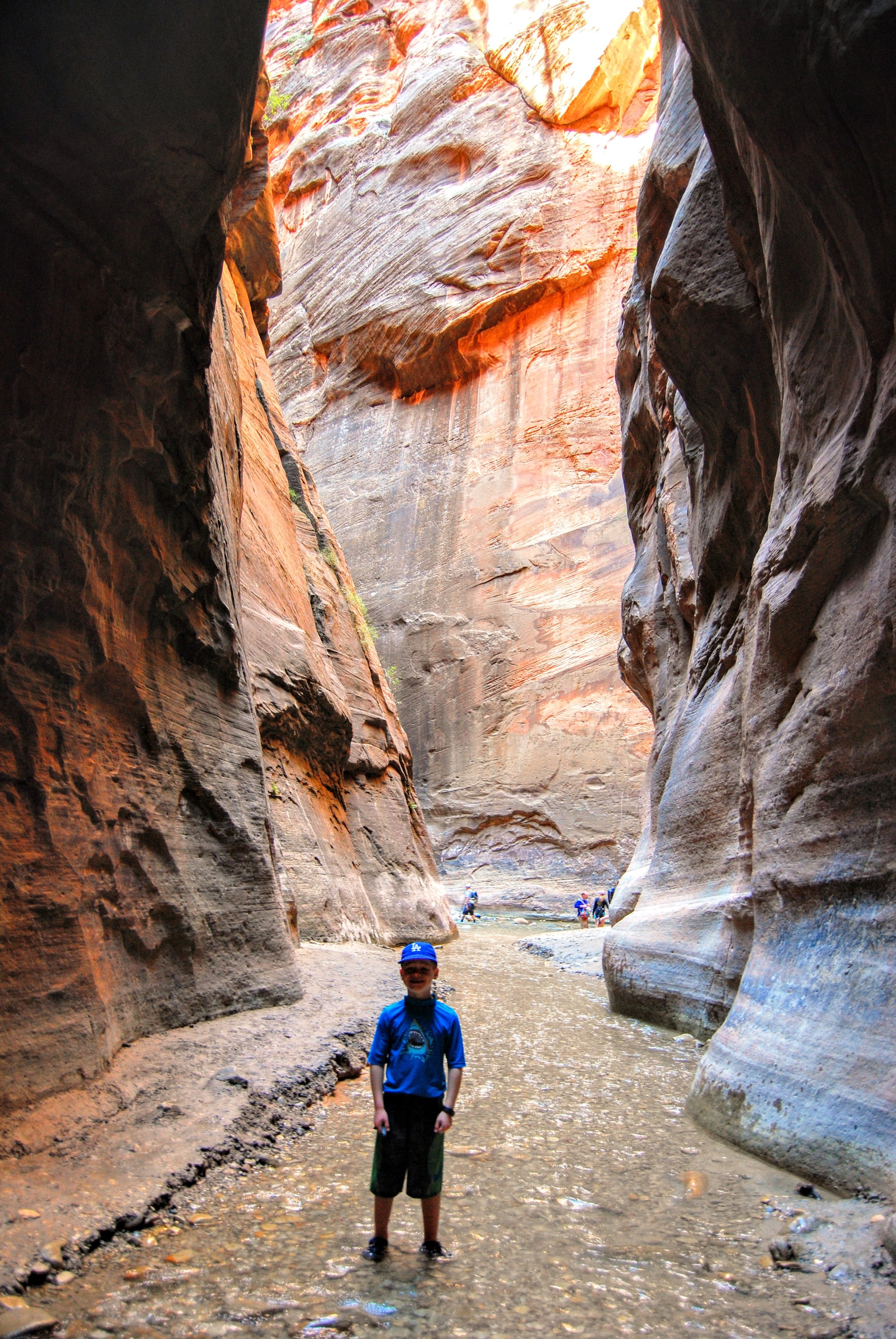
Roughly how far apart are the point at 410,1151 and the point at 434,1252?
37cm

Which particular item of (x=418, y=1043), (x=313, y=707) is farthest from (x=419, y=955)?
(x=313, y=707)

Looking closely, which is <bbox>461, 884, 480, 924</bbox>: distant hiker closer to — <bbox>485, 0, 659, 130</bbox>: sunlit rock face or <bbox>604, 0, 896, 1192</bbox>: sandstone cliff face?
<bbox>604, 0, 896, 1192</bbox>: sandstone cliff face

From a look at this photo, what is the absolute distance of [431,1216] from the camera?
9.49 feet

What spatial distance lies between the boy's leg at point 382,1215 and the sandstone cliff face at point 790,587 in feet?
6.36

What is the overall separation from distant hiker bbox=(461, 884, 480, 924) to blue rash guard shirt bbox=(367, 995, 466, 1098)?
17.7 m

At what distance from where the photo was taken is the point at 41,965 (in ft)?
13.2

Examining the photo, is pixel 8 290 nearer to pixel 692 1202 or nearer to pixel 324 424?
pixel 692 1202

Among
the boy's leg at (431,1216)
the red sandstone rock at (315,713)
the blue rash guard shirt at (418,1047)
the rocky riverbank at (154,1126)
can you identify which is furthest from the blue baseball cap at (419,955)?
the red sandstone rock at (315,713)

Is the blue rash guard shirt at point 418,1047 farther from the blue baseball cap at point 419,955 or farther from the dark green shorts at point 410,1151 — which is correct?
the blue baseball cap at point 419,955

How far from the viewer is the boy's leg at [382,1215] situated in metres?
2.90

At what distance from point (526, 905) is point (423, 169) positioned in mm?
29107

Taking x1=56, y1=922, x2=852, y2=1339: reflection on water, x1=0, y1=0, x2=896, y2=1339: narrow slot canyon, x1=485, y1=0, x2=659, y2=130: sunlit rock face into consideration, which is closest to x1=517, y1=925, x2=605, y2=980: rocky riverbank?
x1=0, y1=0, x2=896, y2=1339: narrow slot canyon

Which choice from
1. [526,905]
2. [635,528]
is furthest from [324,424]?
[635,528]

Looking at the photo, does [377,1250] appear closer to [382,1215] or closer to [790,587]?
[382,1215]
